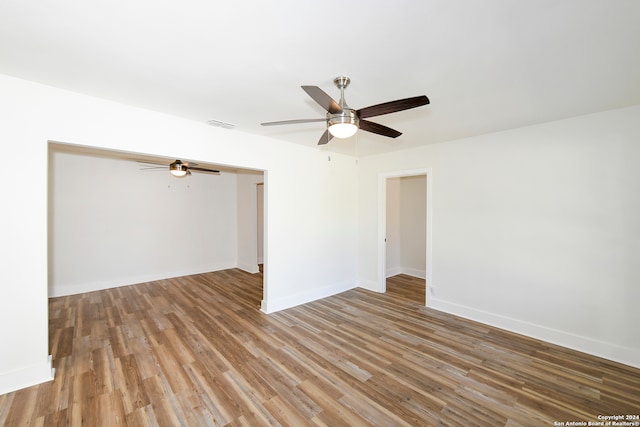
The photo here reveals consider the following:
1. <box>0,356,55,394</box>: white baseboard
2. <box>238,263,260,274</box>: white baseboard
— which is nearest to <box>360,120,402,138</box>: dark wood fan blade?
<box>0,356,55,394</box>: white baseboard

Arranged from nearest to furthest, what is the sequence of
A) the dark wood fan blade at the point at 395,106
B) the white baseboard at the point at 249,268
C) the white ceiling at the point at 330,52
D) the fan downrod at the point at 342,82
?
the white ceiling at the point at 330,52 → the dark wood fan blade at the point at 395,106 → the fan downrod at the point at 342,82 → the white baseboard at the point at 249,268

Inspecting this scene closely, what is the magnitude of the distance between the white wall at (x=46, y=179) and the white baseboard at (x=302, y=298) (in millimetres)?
17

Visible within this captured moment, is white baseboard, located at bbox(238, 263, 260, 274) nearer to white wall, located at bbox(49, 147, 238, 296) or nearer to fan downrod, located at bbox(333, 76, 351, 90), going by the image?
white wall, located at bbox(49, 147, 238, 296)

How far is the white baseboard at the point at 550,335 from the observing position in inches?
105

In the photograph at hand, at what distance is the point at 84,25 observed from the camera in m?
1.54

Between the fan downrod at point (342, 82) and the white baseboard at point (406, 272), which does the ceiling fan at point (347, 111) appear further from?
the white baseboard at point (406, 272)

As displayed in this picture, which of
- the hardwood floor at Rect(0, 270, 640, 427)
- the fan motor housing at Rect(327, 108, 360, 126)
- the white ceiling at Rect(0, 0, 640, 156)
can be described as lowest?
the hardwood floor at Rect(0, 270, 640, 427)

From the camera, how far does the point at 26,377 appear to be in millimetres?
2234

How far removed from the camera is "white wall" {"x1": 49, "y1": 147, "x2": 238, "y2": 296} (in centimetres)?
463

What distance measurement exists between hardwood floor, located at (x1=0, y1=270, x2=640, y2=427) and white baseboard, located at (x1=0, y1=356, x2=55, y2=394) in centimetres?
6

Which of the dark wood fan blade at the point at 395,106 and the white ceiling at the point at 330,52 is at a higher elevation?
the white ceiling at the point at 330,52

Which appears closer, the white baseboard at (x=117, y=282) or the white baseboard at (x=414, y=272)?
the white baseboard at (x=117, y=282)

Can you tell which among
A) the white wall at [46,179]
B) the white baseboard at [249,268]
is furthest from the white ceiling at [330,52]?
the white baseboard at [249,268]

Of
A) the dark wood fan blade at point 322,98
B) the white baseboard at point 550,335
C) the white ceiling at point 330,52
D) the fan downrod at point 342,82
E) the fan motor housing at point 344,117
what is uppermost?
the white ceiling at point 330,52
